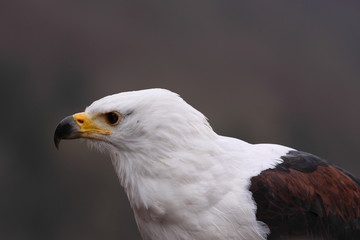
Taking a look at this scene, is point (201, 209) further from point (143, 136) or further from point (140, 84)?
point (140, 84)

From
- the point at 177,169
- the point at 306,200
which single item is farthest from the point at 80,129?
the point at 306,200

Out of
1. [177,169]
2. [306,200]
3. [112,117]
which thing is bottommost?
[306,200]

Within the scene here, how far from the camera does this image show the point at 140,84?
4418 millimetres

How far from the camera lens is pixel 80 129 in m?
2.69

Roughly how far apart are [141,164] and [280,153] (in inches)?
25.1

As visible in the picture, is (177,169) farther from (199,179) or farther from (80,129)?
(80,129)

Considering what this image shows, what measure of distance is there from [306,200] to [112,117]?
0.89 meters

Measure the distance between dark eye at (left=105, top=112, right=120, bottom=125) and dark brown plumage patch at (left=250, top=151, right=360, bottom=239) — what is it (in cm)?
62

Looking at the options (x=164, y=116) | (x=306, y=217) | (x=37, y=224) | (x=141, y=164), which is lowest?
(x=37, y=224)

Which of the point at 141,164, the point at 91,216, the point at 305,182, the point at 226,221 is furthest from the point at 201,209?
the point at 91,216

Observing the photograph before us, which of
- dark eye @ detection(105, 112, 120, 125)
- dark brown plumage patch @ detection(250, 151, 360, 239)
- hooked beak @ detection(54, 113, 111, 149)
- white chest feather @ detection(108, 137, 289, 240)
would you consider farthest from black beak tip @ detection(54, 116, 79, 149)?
dark brown plumage patch @ detection(250, 151, 360, 239)

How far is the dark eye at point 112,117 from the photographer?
104 inches

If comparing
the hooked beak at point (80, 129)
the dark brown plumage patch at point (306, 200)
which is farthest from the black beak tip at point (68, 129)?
the dark brown plumage patch at point (306, 200)

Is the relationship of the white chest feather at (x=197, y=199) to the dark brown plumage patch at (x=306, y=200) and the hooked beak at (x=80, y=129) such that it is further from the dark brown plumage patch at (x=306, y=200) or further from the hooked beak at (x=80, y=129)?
the hooked beak at (x=80, y=129)
